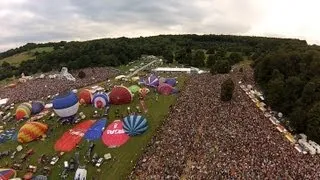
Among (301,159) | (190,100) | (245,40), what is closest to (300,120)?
(301,159)

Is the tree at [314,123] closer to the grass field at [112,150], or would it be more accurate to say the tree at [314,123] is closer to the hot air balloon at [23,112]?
the grass field at [112,150]

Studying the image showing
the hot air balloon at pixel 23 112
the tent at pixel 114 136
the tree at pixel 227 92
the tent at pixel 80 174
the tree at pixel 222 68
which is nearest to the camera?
the tent at pixel 80 174

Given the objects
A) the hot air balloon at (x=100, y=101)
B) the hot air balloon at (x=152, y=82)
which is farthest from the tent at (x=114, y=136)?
the hot air balloon at (x=152, y=82)

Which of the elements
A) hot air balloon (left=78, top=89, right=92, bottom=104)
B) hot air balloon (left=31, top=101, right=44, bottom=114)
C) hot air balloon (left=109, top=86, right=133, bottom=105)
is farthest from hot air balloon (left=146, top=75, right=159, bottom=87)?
hot air balloon (left=31, top=101, right=44, bottom=114)

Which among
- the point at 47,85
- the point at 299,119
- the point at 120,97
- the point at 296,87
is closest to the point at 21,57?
the point at 47,85

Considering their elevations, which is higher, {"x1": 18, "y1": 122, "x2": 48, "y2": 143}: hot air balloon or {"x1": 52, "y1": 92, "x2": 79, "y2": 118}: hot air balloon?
{"x1": 52, "y1": 92, "x2": 79, "y2": 118}: hot air balloon

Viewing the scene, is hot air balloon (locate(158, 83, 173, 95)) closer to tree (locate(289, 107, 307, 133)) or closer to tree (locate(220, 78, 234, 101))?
tree (locate(220, 78, 234, 101))
